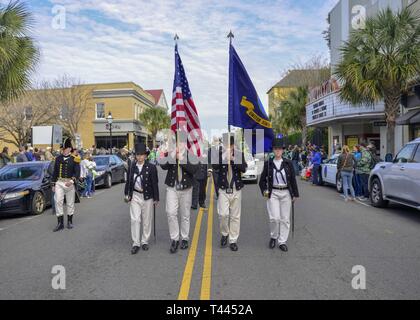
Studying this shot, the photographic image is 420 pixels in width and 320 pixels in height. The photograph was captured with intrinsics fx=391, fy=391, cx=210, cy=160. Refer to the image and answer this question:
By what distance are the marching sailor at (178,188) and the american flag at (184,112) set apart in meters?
0.29

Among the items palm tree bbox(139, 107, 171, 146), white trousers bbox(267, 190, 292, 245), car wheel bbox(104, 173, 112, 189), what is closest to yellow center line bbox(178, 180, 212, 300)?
white trousers bbox(267, 190, 292, 245)

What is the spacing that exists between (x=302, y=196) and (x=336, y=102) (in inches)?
483

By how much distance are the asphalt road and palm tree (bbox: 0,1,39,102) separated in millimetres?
4556

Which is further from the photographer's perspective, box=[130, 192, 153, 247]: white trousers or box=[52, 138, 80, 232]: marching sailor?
box=[52, 138, 80, 232]: marching sailor

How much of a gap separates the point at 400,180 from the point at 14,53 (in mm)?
11283

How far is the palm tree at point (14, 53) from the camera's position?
11.4m

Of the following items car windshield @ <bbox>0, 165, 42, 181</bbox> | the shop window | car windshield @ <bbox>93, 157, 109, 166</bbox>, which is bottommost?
car windshield @ <bbox>0, 165, 42, 181</bbox>

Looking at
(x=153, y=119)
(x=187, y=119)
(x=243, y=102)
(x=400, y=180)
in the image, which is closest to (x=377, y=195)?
(x=400, y=180)

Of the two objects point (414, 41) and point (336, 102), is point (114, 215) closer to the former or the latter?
point (414, 41)

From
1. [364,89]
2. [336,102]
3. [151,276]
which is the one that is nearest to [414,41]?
[364,89]

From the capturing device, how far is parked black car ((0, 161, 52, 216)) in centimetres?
997

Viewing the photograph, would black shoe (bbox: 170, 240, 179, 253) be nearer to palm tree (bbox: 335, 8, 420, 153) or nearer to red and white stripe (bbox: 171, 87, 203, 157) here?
red and white stripe (bbox: 171, 87, 203, 157)

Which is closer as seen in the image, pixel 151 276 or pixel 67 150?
pixel 151 276

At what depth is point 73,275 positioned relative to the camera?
5.29 meters
